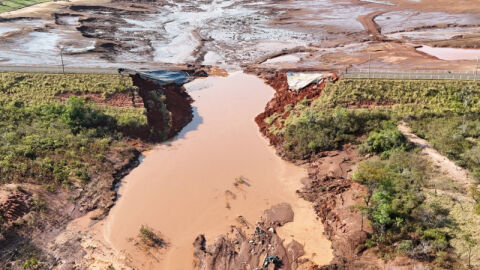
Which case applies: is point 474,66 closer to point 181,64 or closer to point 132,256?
point 181,64

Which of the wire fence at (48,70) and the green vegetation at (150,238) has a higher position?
the wire fence at (48,70)

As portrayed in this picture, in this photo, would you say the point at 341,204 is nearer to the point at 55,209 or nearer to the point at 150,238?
the point at 150,238

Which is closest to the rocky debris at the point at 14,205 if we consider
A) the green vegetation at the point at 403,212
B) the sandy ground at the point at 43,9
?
the green vegetation at the point at 403,212

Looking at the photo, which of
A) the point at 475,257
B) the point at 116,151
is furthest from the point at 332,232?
the point at 116,151

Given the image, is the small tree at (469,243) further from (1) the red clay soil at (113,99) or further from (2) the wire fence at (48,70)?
(2) the wire fence at (48,70)

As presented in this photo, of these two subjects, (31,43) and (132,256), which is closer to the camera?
(132,256)

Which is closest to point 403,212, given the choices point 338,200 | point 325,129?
point 338,200

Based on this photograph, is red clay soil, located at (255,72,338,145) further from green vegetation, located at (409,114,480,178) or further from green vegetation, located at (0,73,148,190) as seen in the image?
green vegetation, located at (0,73,148,190)
